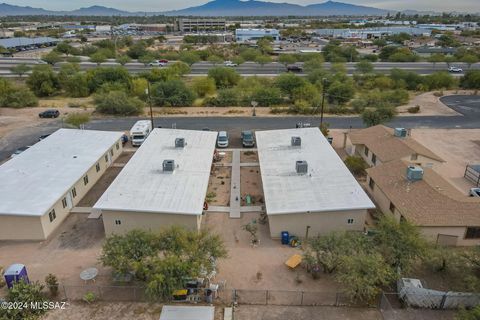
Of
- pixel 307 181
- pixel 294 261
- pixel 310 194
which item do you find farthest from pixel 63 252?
pixel 307 181

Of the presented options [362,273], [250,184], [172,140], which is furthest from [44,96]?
[362,273]

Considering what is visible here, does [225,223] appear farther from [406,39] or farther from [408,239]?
[406,39]

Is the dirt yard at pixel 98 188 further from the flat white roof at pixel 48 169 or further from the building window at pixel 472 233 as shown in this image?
the building window at pixel 472 233

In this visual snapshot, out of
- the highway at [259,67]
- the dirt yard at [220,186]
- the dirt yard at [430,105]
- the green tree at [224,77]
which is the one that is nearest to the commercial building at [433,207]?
the dirt yard at [220,186]

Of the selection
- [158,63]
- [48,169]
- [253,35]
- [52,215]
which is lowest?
[52,215]

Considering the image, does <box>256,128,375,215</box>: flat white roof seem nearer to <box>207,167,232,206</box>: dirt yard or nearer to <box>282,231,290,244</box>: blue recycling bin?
<box>282,231,290,244</box>: blue recycling bin

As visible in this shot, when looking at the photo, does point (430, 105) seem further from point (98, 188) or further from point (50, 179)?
point (50, 179)
